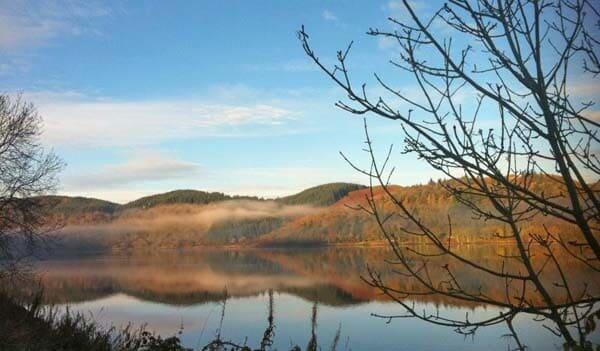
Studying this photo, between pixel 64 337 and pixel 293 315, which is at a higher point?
pixel 64 337

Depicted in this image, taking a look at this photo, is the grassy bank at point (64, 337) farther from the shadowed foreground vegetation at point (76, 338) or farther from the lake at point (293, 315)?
the lake at point (293, 315)

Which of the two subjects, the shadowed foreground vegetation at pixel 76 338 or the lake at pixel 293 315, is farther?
the lake at pixel 293 315

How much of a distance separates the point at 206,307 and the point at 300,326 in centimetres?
1141

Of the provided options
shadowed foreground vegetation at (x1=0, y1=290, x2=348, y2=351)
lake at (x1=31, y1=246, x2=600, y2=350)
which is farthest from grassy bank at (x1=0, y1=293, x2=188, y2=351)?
lake at (x1=31, y1=246, x2=600, y2=350)

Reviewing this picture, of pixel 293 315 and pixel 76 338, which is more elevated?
pixel 76 338

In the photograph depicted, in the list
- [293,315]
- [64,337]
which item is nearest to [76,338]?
[64,337]

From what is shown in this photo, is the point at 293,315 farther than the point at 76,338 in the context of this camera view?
Yes

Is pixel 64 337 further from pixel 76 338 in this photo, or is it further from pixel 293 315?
pixel 293 315

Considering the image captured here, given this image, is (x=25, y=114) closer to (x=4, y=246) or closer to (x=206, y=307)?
(x=4, y=246)

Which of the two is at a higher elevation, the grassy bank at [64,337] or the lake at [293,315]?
Result: the grassy bank at [64,337]

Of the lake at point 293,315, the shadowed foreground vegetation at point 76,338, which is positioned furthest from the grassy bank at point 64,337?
the lake at point 293,315

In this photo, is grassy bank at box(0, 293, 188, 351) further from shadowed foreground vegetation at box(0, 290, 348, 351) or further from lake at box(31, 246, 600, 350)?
lake at box(31, 246, 600, 350)

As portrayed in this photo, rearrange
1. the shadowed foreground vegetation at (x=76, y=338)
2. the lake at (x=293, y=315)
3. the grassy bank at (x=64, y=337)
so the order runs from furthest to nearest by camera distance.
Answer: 1. the lake at (x=293, y=315)
2. the grassy bank at (x=64, y=337)
3. the shadowed foreground vegetation at (x=76, y=338)

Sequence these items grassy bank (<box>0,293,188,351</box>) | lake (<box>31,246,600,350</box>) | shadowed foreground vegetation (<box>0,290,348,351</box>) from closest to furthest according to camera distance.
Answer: shadowed foreground vegetation (<box>0,290,348,351</box>) < grassy bank (<box>0,293,188,351</box>) < lake (<box>31,246,600,350</box>)
